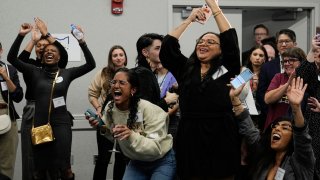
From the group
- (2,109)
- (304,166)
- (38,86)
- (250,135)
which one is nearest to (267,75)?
(250,135)

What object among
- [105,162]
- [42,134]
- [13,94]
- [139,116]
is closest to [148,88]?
[139,116]

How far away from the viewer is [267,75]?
488cm

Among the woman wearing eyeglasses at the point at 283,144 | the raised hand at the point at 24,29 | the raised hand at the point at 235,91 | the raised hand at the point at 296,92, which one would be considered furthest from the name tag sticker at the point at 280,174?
the raised hand at the point at 24,29

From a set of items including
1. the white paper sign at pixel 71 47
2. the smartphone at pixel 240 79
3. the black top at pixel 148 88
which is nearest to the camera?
the smartphone at pixel 240 79

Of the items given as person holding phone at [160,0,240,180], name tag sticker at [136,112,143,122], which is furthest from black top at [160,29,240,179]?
name tag sticker at [136,112,143,122]

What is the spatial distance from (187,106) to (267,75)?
1.80 metres

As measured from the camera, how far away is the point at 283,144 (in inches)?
134

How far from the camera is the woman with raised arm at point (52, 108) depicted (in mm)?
4727

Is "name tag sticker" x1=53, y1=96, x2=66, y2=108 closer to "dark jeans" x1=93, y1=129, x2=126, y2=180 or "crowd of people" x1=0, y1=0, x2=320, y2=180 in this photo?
"dark jeans" x1=93, y1=129, x2=126, y2=180

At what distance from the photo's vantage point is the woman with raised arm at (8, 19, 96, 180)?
15.5ft

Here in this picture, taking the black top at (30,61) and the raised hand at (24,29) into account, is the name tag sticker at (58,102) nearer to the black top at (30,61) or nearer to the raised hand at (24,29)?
the black top at (30,61)

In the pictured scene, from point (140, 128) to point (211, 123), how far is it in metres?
0.57

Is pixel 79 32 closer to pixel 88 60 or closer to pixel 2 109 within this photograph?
pixel 88 60

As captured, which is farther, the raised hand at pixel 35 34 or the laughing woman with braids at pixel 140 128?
the raised hand at pixel 35 34
